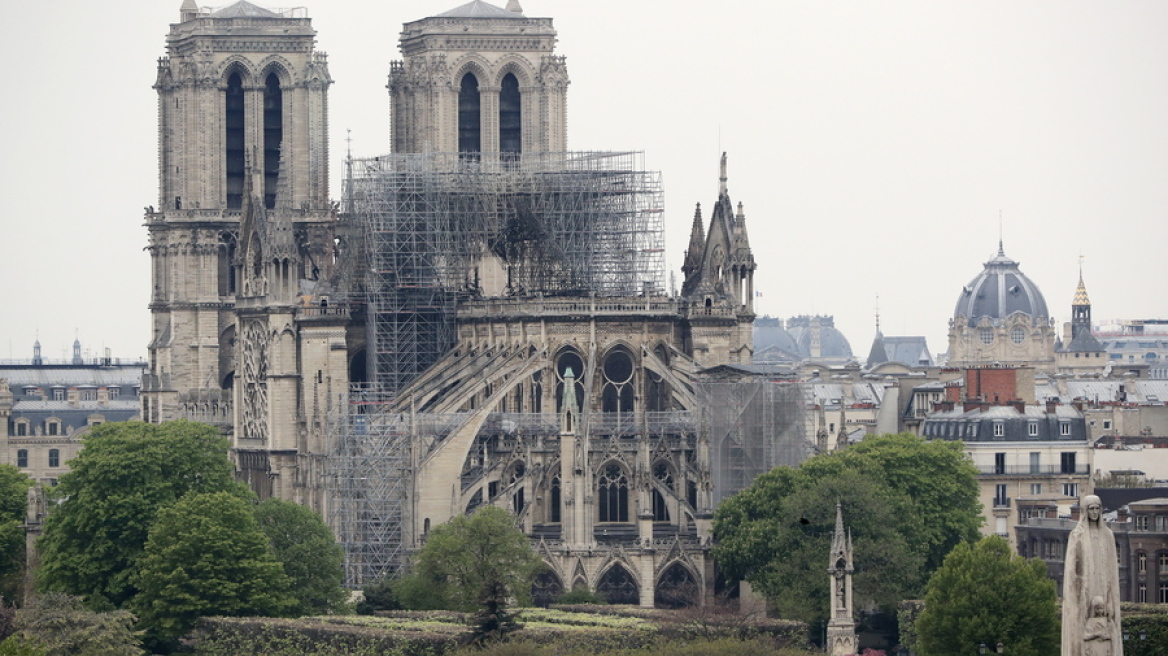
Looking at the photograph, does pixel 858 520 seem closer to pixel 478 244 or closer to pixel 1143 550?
pixel 1143 550

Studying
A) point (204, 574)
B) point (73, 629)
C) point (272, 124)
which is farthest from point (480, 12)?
point (73, 629)

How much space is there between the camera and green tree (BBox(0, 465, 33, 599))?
12338 centimetres

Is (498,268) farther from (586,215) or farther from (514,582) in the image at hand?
(514,582)

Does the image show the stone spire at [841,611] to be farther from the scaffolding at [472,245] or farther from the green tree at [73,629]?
the scaffolding at [472,245]

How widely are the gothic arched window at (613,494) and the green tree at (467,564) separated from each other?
1258 centimetres

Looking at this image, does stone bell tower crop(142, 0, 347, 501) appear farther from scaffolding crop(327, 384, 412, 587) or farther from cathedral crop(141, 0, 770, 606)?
scaffolding crop(327, 384, 412, 587)

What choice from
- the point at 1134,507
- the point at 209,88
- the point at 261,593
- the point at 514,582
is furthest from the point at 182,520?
the point at 209,88

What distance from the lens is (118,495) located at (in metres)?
115

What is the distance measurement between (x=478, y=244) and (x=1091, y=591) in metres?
89.3

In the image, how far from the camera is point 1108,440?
153125 millimetres

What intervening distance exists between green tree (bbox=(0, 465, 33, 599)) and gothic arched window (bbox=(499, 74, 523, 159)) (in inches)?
1146

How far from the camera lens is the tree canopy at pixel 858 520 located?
111 metres

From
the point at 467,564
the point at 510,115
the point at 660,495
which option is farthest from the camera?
the point at 510,115

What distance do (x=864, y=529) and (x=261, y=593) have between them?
2096 centimetres
